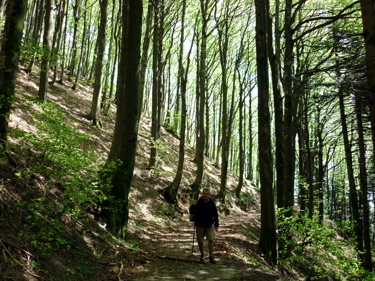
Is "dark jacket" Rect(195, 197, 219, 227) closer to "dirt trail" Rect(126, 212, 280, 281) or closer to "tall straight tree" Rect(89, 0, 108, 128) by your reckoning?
"dirt trail" Rect(126, 212, 280, 281)

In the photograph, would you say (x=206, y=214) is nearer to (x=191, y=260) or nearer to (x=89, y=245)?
(x=191, y=260)

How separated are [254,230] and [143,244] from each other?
23.1ft

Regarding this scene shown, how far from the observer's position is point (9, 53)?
21.6 feet

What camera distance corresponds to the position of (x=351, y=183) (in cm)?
1483

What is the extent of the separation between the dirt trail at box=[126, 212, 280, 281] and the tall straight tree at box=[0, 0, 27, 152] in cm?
409

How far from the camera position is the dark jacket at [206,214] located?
765 centimetres

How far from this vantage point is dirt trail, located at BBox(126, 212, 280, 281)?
6.17 metres

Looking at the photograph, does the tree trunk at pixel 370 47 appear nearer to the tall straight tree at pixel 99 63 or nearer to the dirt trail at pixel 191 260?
the dirt trail at pixel 191 260

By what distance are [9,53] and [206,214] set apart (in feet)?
18.7

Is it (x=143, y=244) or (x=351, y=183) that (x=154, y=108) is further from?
(x=351, y=183)

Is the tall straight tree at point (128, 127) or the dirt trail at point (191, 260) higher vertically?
the tall straight tree at point (128, 127)

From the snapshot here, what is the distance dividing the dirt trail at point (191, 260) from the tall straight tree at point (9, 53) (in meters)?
4.09

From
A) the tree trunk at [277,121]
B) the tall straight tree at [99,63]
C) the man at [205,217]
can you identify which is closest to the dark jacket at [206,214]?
the man at [205,217]

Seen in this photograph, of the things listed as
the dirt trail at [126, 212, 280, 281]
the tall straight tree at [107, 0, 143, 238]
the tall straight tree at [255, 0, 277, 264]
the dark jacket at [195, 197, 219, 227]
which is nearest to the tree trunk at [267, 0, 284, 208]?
the tall straight tree at [255, 0, 277, 264]
